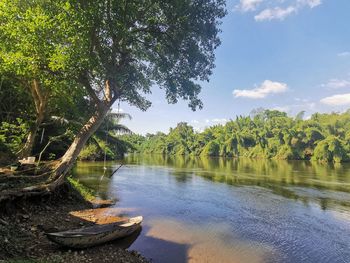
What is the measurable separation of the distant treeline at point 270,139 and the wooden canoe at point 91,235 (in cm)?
5505

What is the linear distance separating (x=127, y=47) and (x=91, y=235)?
33.8 feet

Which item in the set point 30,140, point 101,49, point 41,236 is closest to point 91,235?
point 41,236

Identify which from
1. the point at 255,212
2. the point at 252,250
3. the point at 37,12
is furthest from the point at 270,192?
the point at 37,12

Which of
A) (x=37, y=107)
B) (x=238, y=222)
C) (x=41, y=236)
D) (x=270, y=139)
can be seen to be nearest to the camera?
(x=41, y=236)

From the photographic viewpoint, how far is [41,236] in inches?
416

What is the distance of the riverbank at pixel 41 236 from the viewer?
8544 millimetres

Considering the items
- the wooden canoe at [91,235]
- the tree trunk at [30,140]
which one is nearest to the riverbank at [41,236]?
the wooden canoe at [91,235]

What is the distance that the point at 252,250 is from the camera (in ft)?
41.6

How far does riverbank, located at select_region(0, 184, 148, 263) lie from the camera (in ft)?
28.0

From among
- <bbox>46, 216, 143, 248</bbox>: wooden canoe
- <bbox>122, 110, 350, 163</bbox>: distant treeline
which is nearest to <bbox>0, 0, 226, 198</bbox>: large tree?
<bbox>46, 216, 143, 248</bbox>: wooden canoe

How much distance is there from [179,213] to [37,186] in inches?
350

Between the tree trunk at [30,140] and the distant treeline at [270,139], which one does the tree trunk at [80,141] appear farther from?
the distant treeline at [270,139]

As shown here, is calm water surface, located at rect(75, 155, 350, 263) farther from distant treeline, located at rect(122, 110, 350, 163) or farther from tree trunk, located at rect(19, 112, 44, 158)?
distant treeline, located at rect(122, 110, 350, 163)

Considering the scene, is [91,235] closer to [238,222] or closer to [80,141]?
[80,141]
